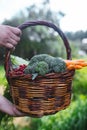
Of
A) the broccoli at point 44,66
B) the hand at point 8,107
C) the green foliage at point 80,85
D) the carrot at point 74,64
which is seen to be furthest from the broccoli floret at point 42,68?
the green foliage at point 80,85

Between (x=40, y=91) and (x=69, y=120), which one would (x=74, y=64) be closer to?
(x=40, y=91)

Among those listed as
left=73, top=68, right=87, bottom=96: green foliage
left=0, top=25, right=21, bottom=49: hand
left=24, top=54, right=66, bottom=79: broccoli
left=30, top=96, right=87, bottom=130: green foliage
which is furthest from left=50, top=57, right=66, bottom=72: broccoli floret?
left=73, top=68, right=87, bottom=96: green foliage

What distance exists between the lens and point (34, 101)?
80.6 inches

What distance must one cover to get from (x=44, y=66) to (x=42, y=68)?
18mm

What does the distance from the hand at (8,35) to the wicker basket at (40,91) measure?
7cm

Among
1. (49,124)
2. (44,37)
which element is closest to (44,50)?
(44,37)

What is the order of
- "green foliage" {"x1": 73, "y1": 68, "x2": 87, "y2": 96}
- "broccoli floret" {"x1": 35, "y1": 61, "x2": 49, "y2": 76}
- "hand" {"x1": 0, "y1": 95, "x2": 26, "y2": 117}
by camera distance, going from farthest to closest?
"green foliage" {"x1": 73, "y1": 68, "x2": 87, "y2": 96} < "hand" {"x1": 0, "y1": 95, "x2": 26, "y2": 117} < "broccoli floret" {"x1": 35, "y1": 61, "x2": 49, "y2": 76}

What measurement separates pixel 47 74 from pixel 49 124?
2782 millimetres

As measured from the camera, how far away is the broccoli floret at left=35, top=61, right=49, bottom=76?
6.44 feet

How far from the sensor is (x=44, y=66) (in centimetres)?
198

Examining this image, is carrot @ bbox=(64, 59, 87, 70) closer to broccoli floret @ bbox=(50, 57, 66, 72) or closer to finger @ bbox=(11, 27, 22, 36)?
broccoli floret @ bbox=(50, 57, 66, 72)

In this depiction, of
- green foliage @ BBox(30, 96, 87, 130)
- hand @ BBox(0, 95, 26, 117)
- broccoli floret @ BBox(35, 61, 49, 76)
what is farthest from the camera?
green foliage @ BBox(30, 96, 87, 130)

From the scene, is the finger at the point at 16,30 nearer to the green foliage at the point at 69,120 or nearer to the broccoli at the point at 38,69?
the broccoli at the point at 38,69

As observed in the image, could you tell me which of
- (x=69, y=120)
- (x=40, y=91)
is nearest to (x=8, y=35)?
(x=40, y=91)
